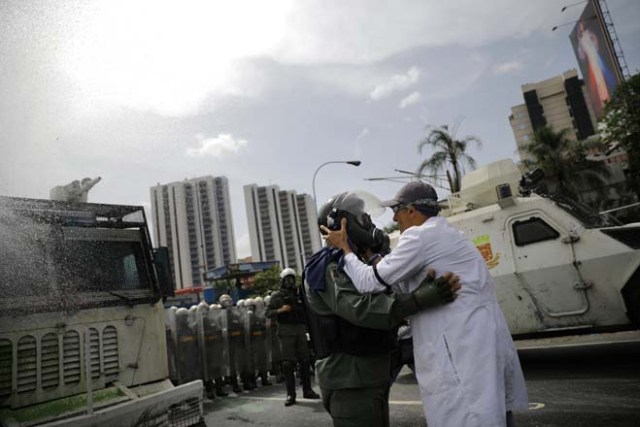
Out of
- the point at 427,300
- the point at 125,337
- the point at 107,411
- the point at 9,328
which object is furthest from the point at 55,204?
the point at 427,300

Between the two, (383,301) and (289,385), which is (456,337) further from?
(289,385)

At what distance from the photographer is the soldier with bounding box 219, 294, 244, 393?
802cm

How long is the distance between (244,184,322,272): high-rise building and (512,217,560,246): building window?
211 feet

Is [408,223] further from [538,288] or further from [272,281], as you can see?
[272,281]

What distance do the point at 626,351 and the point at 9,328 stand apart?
766 cm

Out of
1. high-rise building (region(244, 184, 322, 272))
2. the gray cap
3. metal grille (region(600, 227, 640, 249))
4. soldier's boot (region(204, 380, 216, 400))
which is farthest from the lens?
high-rise building (region(244, 184, 322, 272))

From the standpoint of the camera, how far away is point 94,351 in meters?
3.71

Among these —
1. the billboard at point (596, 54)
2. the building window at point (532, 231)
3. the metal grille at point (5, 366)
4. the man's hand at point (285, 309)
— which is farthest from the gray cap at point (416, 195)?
the billboard at point (596, 54)

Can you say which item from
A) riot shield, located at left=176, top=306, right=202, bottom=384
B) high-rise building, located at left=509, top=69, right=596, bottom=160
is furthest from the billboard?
riot shield, located at left=176, top=306, right=202, bottom=384

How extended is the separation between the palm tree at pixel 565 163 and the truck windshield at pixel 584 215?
25.0 meters

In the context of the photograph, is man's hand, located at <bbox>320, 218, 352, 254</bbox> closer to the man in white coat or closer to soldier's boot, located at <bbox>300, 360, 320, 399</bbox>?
the man in white coat

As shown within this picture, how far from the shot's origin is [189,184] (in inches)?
480

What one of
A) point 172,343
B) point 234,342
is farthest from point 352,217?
point 234,342

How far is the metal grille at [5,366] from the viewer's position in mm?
3223
